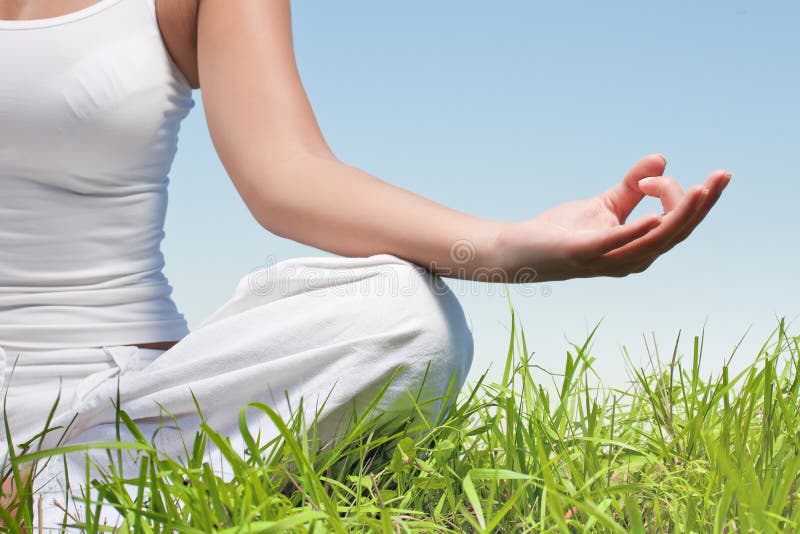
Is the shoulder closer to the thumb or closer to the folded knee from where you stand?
the folded knee

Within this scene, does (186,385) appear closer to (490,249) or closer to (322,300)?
(322,300)

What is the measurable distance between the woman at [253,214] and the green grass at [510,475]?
123 mm

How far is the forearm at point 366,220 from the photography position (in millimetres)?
1565

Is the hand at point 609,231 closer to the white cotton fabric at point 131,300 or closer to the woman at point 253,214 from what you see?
the woman at point 253,214

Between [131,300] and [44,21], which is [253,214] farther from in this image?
[44,21]

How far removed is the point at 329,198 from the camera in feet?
5.53

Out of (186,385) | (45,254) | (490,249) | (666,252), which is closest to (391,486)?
(186,385)

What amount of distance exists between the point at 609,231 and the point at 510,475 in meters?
0.42

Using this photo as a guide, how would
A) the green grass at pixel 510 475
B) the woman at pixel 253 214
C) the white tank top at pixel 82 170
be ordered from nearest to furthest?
1. the green grass at pixel 510 475
2. the woman at pixel 253 214
3. the white tank top at pixel 82 170

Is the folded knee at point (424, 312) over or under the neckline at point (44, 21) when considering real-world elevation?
under

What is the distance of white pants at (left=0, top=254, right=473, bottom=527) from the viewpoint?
1.60 m

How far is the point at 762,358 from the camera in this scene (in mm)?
2148

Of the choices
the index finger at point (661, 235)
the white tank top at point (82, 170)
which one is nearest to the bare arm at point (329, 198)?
the index finger at point (661, 235)

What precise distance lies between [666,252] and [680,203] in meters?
0.14
